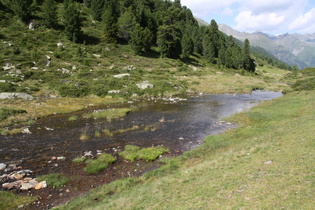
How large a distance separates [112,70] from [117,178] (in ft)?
163

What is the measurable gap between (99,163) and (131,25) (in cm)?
8318

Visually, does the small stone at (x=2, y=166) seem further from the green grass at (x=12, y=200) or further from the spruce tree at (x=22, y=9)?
the spruce tree at (x=22, y=9)

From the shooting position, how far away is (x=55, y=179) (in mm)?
14750

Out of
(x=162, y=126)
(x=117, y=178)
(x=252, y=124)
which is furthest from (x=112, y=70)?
(x=117, y=178)

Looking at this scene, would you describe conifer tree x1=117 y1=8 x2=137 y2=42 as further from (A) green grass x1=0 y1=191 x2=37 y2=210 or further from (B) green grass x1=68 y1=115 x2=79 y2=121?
(A) green grass x1=0 y1=191 x2=37 y2=210

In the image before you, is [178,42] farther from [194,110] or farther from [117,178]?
[117,178]

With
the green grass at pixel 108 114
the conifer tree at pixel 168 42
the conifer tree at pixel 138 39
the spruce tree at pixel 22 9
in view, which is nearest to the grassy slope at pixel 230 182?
the green grass at pixel 108 114

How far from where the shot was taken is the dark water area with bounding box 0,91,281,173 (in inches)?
764

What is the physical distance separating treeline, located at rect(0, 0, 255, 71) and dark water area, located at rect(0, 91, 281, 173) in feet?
182

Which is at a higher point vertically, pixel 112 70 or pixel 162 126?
pixel 112 70

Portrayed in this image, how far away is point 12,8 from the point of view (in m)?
74.4

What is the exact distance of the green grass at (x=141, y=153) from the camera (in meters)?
18.4

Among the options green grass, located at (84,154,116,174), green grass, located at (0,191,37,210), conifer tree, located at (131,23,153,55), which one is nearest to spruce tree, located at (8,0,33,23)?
conifer tree, located at (131,23,153,55)

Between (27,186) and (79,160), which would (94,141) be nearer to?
(79,160)
